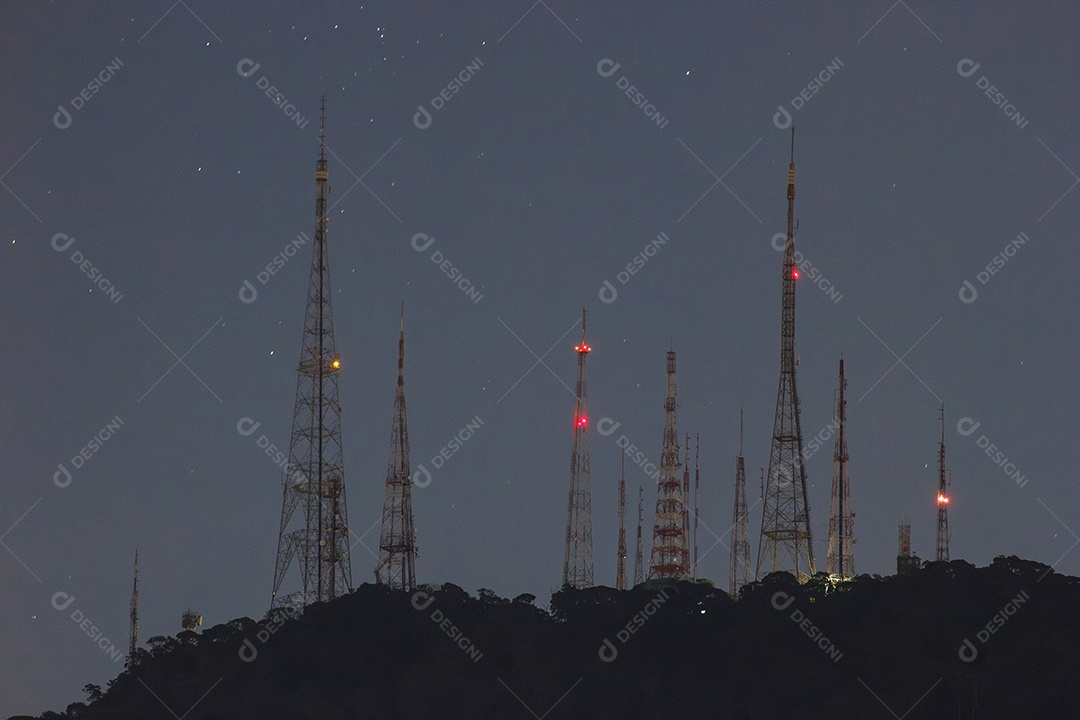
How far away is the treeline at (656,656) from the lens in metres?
71.4

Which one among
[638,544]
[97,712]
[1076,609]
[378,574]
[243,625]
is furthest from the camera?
[638,544]

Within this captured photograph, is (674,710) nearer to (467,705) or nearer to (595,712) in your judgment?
(595,712)

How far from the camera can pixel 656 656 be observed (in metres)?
77.9

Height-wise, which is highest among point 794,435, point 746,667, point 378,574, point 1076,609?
point 378,574

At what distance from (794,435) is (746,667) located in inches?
517

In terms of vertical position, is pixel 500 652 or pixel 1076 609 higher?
pixel 500 652

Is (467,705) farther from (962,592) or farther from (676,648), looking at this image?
(962,592)

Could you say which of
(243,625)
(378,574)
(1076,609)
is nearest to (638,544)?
(378,574)

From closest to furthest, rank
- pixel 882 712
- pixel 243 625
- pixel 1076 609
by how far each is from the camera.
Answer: pixel 882 712 → pixel 1076 609 → pixel 243 625

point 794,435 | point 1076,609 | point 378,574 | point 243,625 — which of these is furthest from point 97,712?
point 1076,609

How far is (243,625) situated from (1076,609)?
36541 mm

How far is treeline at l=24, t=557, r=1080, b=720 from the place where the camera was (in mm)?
71438

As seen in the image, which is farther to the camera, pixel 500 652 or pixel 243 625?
pixel 243 625

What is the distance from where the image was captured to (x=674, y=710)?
2835 inches
